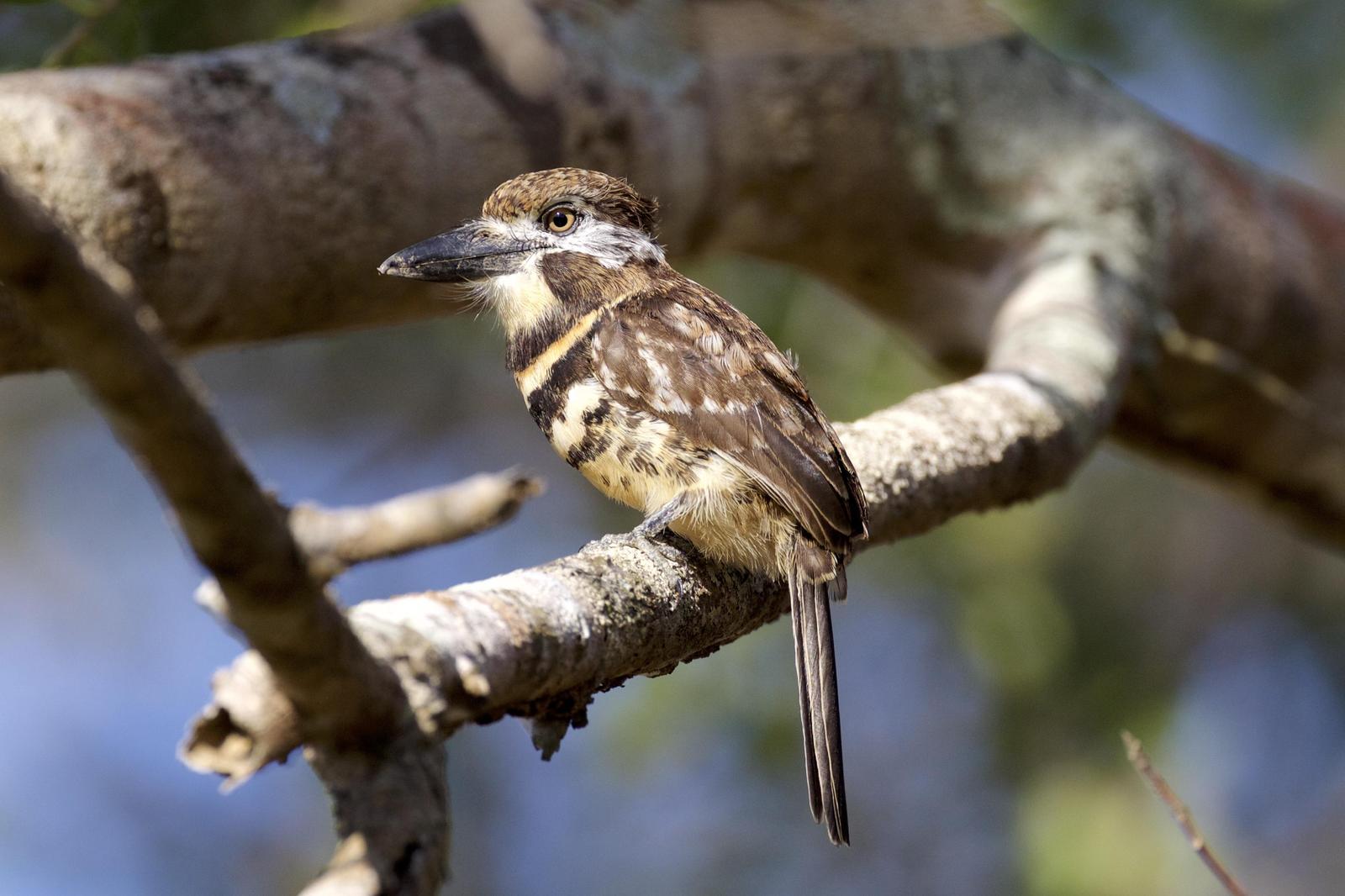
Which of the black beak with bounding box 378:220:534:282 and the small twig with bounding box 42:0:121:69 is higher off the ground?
the small twig with bounding box 42:0:121:69

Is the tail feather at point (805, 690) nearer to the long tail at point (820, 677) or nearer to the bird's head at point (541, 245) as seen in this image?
the long tail at point (820, 677)

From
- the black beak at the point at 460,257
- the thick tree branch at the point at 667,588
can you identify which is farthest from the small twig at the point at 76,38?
the thick tree branch at the point at 667,588

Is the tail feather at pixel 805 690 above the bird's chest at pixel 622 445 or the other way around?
the other way around

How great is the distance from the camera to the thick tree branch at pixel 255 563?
849mm

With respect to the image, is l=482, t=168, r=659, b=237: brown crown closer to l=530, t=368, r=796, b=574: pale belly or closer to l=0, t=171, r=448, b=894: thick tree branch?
l=530, t=368, r=796, b=574: pale belly

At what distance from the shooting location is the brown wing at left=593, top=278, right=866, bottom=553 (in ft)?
6.67

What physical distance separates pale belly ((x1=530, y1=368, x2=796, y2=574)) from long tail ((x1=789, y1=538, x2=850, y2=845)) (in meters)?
0.05

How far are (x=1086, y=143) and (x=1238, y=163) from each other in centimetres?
78

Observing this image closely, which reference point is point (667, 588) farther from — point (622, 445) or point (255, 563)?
point (255, 563)

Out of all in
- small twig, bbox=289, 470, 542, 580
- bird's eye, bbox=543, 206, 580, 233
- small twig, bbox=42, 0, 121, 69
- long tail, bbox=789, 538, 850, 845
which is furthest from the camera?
small twig, bbox=42, 0, 121, 69

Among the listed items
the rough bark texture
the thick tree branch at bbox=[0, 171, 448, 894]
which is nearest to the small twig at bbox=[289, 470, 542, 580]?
the thick tree branch at bbox=[0, 171, 448, 894]

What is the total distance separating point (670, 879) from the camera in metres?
5.61

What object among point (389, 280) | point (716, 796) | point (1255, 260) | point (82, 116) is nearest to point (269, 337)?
point (389, 280)

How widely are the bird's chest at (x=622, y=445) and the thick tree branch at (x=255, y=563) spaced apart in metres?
0.97
